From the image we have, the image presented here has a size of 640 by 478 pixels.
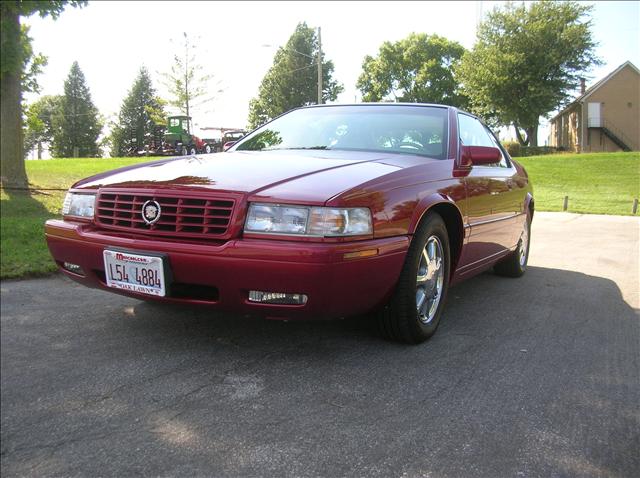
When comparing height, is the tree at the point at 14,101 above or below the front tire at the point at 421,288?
above

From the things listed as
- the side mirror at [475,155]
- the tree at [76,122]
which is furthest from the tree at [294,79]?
the side mirror at [475,155]

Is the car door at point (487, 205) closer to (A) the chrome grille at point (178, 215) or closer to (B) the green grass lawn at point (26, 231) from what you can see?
(A) the chrome grille at point (178, 215)

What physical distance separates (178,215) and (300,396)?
103 centimetres

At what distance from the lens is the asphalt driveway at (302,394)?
1.90 metres

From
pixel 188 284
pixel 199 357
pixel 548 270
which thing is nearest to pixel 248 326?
pixel 199 357

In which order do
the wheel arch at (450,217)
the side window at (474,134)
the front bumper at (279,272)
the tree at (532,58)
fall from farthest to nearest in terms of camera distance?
the tree at (532,58)
the side window at (474,134)
the wheel arch at (450,217)
the front bumper at (279,272)

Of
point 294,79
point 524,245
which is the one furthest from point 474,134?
point 294,79

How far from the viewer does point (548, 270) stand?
5.83 m

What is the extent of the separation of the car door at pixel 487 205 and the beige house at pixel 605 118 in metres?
1.38

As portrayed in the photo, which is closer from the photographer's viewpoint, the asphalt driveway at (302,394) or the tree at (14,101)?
the asphalt driveway at (302,394)

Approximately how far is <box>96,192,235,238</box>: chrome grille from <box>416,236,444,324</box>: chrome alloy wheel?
1169mm

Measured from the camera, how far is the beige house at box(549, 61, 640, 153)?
18.9 ft

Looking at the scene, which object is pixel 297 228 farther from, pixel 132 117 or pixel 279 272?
pixel 132 117

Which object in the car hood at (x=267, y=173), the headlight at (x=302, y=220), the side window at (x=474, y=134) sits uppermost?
the side window at (x=474, y=134)
